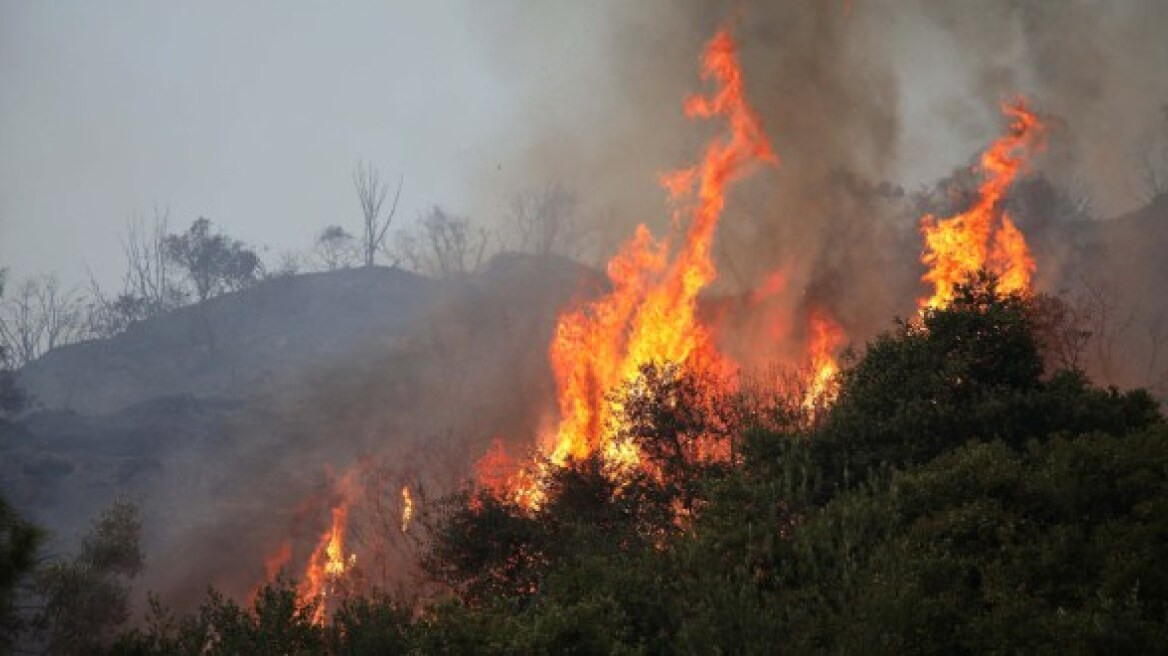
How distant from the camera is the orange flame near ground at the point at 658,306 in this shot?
52.7m

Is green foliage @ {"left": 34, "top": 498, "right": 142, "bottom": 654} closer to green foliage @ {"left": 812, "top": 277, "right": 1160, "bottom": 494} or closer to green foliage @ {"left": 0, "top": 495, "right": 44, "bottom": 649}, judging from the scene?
green foliage @ {"left": 0, "top": 495, "right": 44, "bottom": 649}

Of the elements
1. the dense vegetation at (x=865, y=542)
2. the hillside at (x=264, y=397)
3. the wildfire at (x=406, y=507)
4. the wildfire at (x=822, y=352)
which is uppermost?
the hillside at (x=264, y=397)

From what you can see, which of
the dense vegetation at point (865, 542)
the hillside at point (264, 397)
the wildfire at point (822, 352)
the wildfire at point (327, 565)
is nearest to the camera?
the dense vegetation at point (865, 542)

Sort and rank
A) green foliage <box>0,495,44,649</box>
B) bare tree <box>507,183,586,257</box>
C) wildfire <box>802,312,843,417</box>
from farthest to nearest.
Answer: bare tree <box>507,183,586,257</box>
wildfire <box>802,312,843,417</box>
green foliage <box>0,495,44,649</box>

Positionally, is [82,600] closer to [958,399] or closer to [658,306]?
[658,306]

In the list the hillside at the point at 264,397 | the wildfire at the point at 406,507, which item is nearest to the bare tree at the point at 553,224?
the hillside at the point at 264,397

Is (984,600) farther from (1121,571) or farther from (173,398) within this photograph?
(173,398)

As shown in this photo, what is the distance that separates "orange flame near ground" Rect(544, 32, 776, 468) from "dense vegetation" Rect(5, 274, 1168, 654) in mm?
15811

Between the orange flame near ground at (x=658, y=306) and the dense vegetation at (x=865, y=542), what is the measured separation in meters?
15.8

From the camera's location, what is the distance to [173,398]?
103312 millimetres

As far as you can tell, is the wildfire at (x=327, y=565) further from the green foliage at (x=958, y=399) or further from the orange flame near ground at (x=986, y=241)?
the orange flame near ground at (x=986, y=241)

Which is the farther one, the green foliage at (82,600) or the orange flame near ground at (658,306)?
the orange flame near ground at (658,306)

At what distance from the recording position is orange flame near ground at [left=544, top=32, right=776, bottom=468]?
173 feet

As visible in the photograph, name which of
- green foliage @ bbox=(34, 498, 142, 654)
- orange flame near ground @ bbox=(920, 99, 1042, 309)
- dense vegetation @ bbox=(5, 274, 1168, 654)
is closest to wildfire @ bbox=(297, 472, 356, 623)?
green foliage @ bbox=(34, 498, 142, 654)
